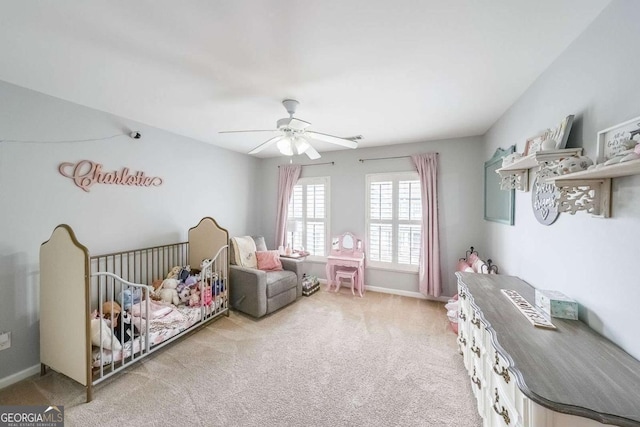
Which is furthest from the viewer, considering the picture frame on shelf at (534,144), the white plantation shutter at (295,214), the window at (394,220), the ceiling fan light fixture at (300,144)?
the white plantation shutter at (295,214)

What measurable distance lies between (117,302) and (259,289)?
4.63 ft

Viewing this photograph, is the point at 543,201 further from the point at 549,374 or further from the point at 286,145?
the point at 286,145

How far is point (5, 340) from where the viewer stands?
1.88 m

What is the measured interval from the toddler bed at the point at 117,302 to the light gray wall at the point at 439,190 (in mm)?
2004

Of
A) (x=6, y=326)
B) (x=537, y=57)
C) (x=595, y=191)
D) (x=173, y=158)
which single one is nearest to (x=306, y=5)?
(x=537, y=57)

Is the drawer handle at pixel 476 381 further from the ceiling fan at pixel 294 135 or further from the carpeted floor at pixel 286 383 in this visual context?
the ceiling fan at pixel 294 135

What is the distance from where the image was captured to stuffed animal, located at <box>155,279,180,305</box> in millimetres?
2680

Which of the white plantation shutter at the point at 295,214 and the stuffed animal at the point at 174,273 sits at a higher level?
the white plantation shutter at the point at 295,214

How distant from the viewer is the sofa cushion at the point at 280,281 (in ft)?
10.2

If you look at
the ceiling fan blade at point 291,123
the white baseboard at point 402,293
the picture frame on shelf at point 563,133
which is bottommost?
the white baseboard at point 402,293

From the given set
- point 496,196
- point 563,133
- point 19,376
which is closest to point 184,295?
point 19,376

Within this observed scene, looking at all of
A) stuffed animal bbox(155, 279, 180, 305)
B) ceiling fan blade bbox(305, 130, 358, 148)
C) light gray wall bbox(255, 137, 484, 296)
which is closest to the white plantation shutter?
light gray wall bbox(255, 137, 484, 296)

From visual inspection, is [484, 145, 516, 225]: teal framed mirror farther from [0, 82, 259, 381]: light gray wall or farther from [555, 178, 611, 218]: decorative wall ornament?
[0, 82, 259, 381]: light gray wall

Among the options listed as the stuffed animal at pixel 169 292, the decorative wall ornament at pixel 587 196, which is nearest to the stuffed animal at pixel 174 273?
the stuffed animal at pixel 169 292
